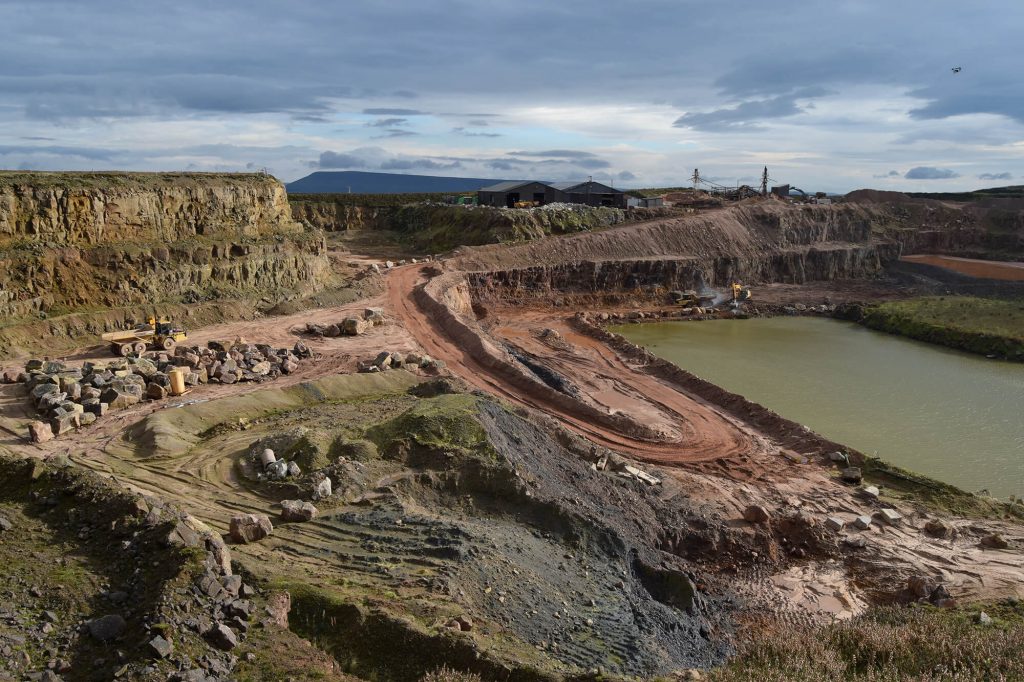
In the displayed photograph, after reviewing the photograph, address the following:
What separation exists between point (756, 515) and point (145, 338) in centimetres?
2158

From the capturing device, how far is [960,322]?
38.3 meters

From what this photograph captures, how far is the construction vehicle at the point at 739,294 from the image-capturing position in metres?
45.8

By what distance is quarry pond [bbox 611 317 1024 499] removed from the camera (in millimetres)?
21203

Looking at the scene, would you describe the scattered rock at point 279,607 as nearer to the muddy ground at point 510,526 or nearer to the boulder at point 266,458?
the muddy ground at point 510,526

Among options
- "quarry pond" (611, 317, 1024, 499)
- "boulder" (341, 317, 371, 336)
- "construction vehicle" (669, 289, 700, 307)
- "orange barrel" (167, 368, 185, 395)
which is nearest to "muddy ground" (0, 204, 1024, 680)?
"orange barrel" (167, 368, 185, 395)

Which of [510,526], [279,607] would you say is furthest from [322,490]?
[279,607]

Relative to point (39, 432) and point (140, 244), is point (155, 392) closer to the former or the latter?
point (39, 432)

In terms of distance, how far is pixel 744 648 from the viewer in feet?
38.3

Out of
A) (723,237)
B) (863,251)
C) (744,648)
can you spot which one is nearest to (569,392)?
(744,648)

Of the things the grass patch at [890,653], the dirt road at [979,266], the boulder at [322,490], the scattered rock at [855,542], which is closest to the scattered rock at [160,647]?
the boulder at [322,490]

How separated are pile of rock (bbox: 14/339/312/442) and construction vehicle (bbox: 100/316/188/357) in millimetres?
803

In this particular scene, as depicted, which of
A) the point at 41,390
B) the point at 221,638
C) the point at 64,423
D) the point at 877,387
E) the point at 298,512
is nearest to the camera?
the point at 221,638

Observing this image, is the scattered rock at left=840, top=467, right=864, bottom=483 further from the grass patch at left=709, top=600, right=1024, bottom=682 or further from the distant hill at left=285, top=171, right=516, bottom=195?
the distant hill at left=285, top=171, right=516, bottom=195

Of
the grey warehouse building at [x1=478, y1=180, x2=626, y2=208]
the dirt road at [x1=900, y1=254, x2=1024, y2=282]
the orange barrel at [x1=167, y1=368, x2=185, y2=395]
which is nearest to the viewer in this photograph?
the orange barrel at [x1=167, y1=368, x2=185, y2=395]
